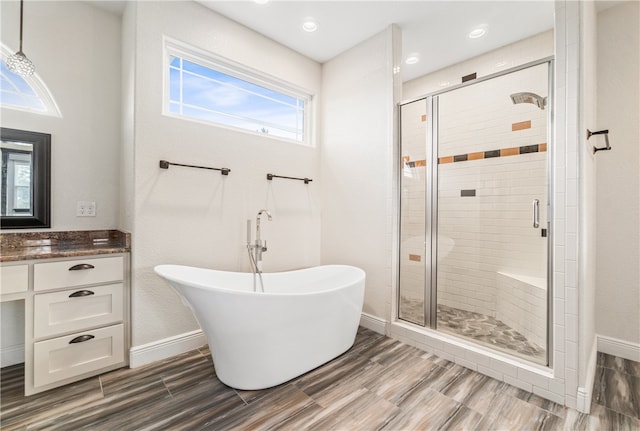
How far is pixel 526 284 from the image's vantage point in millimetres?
2043

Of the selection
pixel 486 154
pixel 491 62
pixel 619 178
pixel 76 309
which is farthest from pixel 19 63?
pixel 619 178

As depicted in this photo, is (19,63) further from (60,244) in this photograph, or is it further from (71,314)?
(71,314)

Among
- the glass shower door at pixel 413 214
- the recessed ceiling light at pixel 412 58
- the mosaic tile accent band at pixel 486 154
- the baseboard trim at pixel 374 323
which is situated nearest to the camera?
the mosaic tile accent band at pixel 486 154

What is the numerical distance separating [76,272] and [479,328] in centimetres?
286

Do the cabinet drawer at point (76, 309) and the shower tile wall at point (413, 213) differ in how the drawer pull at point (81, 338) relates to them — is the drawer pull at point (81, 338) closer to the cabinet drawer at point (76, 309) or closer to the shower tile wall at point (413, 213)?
the cabinet drawer at point (76, 309)

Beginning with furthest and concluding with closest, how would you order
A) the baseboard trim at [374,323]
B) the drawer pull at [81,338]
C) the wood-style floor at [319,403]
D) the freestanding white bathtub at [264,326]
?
1. the baseboard trim at [374,323]
2. the drawer pull at [81,338]
3. the freestanding white bathtub at [264,326]
4. the wood-style floor at [319,403]

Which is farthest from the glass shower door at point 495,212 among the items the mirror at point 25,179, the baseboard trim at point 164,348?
the mirror at point 25,179

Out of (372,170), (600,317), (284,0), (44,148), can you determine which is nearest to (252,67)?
(284,0)

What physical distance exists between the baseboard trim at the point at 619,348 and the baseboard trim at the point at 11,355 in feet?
14.6

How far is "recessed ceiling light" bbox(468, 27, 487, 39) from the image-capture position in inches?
104

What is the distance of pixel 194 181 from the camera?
2297 mm

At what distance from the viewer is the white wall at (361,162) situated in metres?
2.62

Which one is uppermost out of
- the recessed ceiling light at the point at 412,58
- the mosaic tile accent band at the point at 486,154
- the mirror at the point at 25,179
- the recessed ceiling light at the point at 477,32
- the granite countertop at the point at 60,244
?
the recessed ceiling light at the point at 412,58

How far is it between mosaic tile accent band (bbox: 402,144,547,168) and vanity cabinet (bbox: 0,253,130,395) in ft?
7.80
